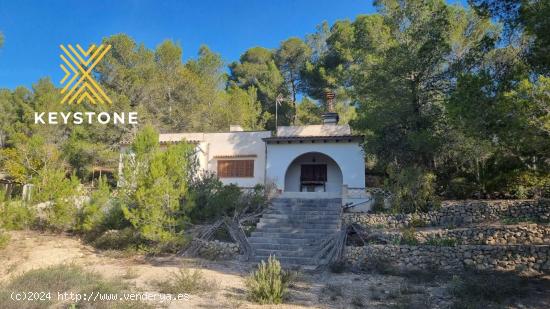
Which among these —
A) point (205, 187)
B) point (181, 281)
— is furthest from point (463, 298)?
point (205, 187)

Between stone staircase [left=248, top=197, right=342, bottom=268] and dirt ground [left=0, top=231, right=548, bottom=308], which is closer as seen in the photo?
dirt ground [left=0, top=231, right=548, bottom=308]

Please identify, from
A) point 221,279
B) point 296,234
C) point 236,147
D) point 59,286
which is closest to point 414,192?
point 296,234

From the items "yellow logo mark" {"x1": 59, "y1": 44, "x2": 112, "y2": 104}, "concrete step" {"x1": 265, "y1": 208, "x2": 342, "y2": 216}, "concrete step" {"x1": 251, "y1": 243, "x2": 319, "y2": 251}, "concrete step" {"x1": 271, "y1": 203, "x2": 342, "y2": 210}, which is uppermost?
"yellow logo mark" {"x1": 59, "y1": 44, "x2": 112, "y2": 104}

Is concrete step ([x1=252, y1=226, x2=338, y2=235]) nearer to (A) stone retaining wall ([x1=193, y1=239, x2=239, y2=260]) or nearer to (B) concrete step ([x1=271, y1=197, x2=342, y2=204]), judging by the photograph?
(A) stone retaining wall ([x1=193, y1=239, x2=239, y2=260])

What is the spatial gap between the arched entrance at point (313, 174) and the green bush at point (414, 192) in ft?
20.3

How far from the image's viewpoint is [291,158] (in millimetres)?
20578

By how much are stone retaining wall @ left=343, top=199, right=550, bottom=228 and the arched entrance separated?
657cm

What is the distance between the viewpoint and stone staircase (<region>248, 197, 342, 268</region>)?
1248 centimetres

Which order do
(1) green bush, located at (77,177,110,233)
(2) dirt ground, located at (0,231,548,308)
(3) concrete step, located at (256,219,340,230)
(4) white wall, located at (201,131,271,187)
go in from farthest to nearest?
(4) white wall, located at (201,131,271,187) < (1) green bush, located at (77,177,110,233) < (3) concrete step, located at (256,219,340,230) < (2) dirt ground, located at (0,231,548,308)

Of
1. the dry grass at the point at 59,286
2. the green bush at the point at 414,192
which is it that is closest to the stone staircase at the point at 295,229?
the green bush at the point at 414,192

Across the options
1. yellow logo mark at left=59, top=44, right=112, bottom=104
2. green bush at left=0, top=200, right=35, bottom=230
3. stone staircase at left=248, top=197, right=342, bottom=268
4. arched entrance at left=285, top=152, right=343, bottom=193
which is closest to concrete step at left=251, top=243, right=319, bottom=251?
stone staircase at left=248, top=197, right=342, bottom=268

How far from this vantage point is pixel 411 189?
1518cm

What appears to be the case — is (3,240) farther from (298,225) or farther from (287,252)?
(298,225)

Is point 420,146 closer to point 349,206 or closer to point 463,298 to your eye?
point 349,206
